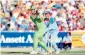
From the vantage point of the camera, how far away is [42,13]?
36.9ft

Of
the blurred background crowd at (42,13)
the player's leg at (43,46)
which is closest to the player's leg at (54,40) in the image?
the player's leg at (43,46)

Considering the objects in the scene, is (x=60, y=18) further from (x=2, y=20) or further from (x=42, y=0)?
(x=2, y=20)

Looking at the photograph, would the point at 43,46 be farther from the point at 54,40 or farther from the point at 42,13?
the point at 42,13

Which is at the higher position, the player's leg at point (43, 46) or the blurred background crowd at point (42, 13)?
the blurred background crowd at point (42, 13)

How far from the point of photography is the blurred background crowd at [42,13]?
37.1 feet

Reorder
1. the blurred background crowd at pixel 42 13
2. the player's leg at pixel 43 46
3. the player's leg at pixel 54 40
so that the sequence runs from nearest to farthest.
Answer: the player's leg at pixel 43 46 < the player's leg at pixel 54 40 < the blurred background crowd at pixel 42 13

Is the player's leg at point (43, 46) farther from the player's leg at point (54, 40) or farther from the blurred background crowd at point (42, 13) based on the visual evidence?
the blurred background crowd at point (42, 13)

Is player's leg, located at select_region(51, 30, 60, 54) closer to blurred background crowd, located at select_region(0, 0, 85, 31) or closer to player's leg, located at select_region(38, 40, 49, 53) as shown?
player's leg, located at select_region(38, 40, 49, 53)

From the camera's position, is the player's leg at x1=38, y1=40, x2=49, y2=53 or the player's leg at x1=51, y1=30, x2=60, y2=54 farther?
the player's leg at x1=51, y1=30, x2=60, y2=54

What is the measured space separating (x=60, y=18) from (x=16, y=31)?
2.22 meters

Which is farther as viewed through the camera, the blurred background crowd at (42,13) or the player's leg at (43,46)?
the blurred background crowd at (42,13)

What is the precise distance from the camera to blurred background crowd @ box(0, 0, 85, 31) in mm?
11320

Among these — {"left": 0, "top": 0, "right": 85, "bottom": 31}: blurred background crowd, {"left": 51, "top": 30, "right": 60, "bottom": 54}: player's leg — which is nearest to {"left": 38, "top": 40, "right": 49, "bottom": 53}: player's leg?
{"left": 51, "top": 30, "right": 60, "bottom": 54}: player's leg

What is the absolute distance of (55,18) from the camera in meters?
11.3
